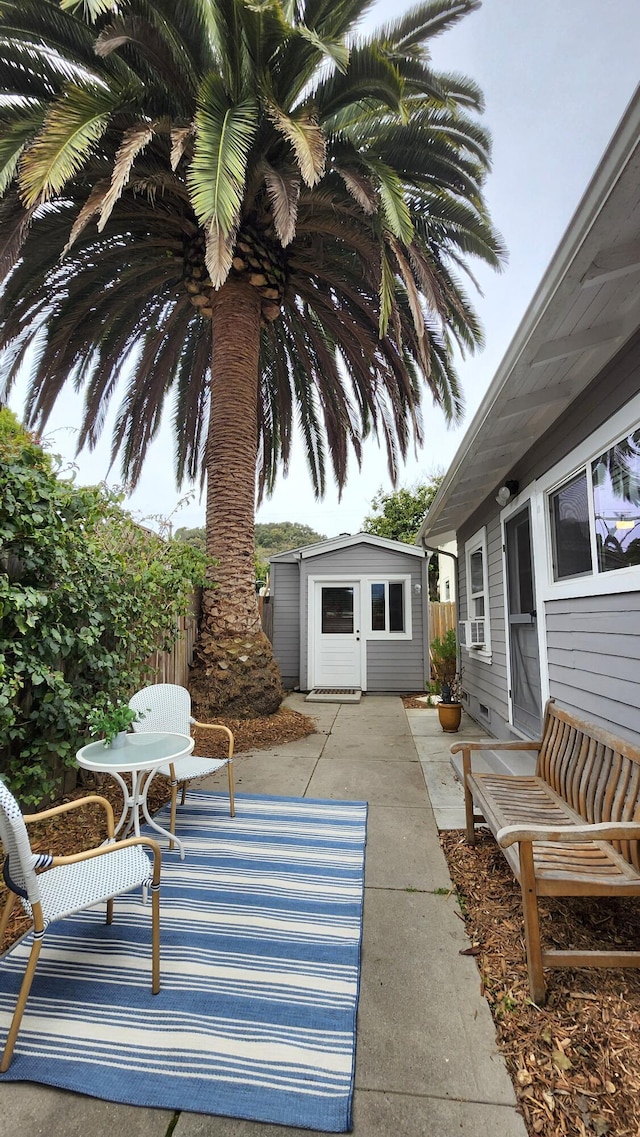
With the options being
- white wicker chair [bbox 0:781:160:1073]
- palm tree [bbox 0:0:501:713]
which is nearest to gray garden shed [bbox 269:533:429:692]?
palm tree [bbox 0:0:501:713]

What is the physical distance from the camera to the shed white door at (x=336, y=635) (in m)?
9.76

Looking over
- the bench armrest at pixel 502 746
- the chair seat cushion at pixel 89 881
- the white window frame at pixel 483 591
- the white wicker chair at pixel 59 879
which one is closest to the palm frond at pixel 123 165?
the white wicker chair at pixel 59 879

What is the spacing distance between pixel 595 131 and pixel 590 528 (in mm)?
5888

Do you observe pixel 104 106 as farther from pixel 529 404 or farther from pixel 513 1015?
pixel 513 1015

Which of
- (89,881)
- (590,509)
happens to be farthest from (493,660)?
(89,881)

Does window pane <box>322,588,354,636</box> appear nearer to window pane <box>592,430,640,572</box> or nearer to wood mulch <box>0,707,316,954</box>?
wood mulch <box>0,707,316,954</box>

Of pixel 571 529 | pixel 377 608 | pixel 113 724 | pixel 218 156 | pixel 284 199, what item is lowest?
pixel 113 724

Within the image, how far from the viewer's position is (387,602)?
975 centimetres

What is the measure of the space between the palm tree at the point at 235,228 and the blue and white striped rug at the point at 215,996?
3370mm

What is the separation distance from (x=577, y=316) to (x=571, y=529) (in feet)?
5.15

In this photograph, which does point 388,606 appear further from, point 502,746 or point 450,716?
point 502,746

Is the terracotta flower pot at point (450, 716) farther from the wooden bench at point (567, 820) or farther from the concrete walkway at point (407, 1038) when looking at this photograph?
the wooden bench at point (567, 820)

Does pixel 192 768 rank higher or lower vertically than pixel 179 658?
lower

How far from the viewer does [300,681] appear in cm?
979
